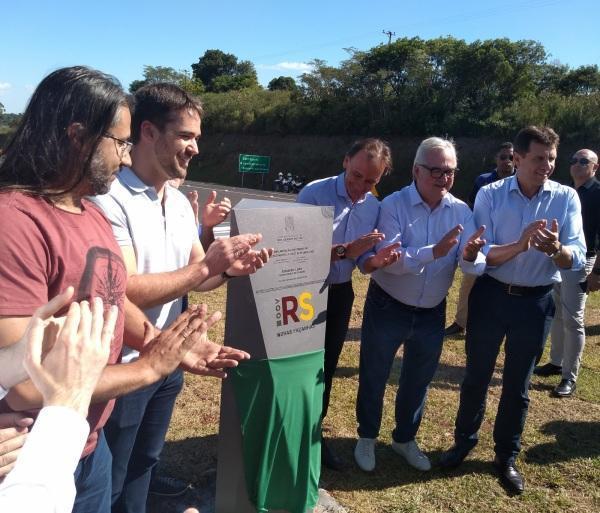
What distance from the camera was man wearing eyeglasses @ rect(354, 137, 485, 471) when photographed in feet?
9.30

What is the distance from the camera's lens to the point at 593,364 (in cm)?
487

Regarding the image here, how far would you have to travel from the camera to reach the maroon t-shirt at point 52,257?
3.82 feet

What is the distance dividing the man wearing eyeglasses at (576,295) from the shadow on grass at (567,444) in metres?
0.47

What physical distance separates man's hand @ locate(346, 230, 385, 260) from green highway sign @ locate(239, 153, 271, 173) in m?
27.0

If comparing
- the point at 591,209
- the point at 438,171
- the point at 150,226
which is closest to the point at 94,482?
the point at 150,226

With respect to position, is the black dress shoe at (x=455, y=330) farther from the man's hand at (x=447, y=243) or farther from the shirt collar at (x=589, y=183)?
the man's hand at (x=447, y=243)

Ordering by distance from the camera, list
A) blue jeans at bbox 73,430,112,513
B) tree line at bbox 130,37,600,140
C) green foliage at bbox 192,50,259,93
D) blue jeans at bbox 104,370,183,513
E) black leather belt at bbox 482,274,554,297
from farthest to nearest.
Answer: green foliage at bbox 192,50,259,93 < tree line at bbox 130,37,600,140 < black leather belt at bbox 482,274,554,297 < blue jeans at bbox 104,370,183,513 < blue jeans at bbox 73,430,112,513

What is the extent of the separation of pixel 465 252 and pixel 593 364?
2.99 m

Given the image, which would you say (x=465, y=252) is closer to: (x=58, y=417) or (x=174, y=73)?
(x=58, y=417)

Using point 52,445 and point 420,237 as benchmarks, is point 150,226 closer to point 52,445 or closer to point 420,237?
point 52,445

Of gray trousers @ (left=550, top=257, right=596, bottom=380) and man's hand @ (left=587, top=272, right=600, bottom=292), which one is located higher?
man's hand @ (left=587, top=272, right=600, bottom=292)

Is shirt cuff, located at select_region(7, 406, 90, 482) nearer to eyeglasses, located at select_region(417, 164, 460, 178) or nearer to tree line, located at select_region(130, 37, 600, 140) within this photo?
eyeglasses, located at select_region(417, 164, 460, 178)

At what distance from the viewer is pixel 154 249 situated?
1957mm

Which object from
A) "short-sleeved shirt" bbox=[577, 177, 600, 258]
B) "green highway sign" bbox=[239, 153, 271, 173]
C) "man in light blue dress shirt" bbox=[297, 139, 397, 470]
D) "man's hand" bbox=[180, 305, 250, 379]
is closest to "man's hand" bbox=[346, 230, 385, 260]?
"man in light blue dress shirt" bbox=[297, 139, 397, 470]
